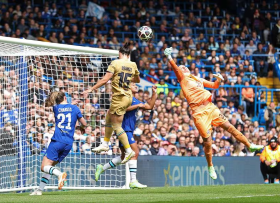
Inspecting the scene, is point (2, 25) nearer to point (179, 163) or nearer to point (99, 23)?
point (99, 23)

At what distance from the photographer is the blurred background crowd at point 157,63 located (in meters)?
15.8

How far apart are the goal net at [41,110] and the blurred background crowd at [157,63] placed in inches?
1.2

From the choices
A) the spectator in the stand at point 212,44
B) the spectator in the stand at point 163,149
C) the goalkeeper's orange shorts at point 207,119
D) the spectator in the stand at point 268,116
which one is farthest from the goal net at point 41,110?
the spectator in the stand at point 212,44

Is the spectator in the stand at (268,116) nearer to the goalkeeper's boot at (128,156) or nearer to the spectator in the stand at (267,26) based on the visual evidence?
the spectator in the stand at (267,26)

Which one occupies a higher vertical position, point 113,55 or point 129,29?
point 129,29

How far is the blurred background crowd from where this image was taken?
51.7 feet

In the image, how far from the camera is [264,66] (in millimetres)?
26109

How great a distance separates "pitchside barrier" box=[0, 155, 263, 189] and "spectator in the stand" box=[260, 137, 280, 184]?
0.86 m

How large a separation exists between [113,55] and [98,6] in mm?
11744

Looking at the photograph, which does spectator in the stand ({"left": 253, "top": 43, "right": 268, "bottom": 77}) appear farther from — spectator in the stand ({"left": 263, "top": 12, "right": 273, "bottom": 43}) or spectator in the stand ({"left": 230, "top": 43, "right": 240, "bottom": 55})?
spectator in the stand ({"left": 263, "top": 12, "right": 273, "bottom": 43})

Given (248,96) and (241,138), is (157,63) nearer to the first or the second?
(248,96)

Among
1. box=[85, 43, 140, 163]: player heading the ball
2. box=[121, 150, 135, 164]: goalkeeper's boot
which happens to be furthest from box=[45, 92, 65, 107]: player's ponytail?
box=[121, 150, 135, 164]: goalkeeper's boot

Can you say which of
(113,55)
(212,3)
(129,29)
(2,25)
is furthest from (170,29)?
(113,55)

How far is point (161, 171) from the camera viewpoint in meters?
18.3
